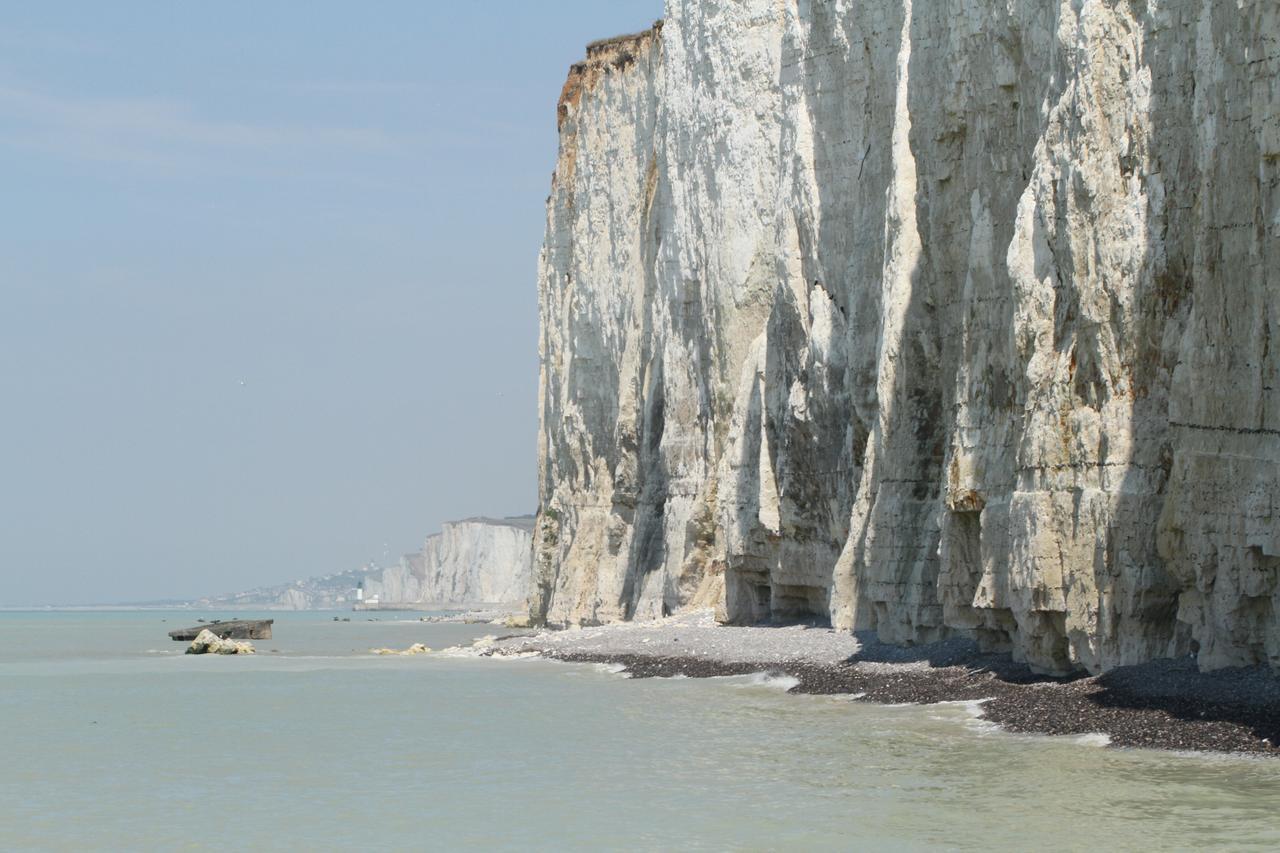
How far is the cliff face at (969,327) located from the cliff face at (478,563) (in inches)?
2872

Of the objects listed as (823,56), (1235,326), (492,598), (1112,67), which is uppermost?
(823,56)

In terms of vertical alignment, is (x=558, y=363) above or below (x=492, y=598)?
above

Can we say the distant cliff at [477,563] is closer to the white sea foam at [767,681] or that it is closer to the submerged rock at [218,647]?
the submerged rock at [218,647]

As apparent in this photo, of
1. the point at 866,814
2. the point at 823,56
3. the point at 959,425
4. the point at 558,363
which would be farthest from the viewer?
the point at 558,363

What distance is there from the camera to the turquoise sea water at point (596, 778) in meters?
12.6

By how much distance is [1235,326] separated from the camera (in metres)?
15.6

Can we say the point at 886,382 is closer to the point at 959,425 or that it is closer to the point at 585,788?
the point at 959,425

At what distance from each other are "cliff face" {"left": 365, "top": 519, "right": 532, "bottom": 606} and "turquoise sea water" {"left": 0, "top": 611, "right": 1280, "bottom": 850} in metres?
88.8

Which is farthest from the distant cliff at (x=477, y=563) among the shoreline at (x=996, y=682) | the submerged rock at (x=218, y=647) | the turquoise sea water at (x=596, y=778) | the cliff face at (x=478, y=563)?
the turquoise sea water at (x=596, y=778)

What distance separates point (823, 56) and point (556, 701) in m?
14.1

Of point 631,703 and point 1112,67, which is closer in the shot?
point 1112,67

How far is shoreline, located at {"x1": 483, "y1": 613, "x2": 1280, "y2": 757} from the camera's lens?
1470 cm

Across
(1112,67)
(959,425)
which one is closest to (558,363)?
(959,425)

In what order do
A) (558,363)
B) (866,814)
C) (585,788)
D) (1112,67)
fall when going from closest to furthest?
(866,814) < (585,788) < (1112,67) < (558,363)
